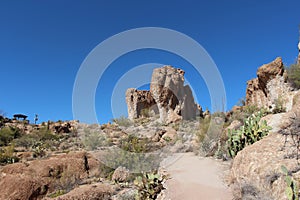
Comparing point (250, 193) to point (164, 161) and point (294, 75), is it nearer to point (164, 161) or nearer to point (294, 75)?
point (164, 161)

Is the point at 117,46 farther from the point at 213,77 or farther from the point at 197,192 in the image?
the point at 197,192

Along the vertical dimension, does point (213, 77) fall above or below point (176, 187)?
above

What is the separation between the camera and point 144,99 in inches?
1401

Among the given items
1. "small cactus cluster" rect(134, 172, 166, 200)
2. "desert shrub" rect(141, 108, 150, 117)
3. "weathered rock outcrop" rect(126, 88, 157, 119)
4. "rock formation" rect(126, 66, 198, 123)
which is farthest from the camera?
"weathered rock outcrop" rect(126, 88, 157, 119)

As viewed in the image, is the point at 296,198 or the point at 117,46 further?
the point at 117,46

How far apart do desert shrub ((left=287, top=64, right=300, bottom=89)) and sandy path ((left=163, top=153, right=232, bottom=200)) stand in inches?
383

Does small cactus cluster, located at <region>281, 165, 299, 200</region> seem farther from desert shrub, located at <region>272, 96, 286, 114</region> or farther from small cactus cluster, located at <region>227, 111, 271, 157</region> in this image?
desert shrub, located at <region>272, 96, 286, 114</region>

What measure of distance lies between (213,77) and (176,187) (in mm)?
10156

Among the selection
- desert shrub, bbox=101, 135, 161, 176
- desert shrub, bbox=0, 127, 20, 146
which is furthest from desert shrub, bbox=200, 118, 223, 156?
desert shrub, bbox=0, 127, 20, 146

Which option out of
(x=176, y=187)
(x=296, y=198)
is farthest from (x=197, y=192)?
(x=296, y=198)

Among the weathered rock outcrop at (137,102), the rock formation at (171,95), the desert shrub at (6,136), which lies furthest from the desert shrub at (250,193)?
the weathered rock outcrop at (137,102)

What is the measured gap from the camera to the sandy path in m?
4.27

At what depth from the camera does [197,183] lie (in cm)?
498

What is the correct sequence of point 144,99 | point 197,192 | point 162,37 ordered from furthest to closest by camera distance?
point 144,99 < point 162,37 < point 197,192
